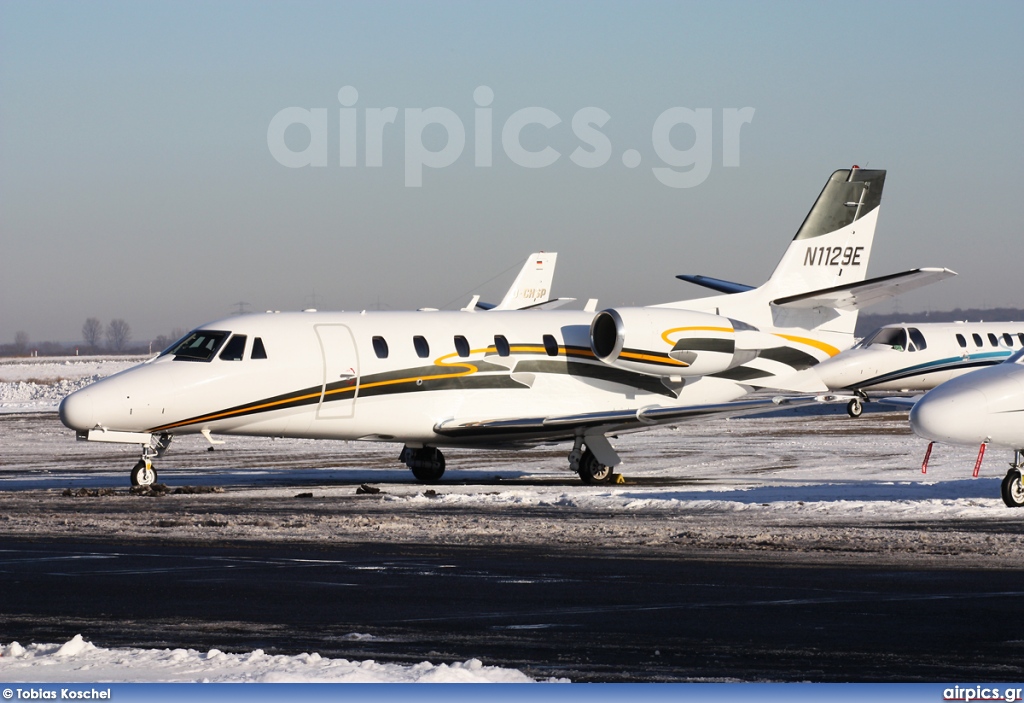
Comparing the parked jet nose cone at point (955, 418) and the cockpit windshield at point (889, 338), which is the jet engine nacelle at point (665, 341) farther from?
the cockpit windshield at point (889, 338)

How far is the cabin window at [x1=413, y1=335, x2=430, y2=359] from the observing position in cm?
2364

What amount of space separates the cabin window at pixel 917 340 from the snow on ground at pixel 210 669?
119 ft

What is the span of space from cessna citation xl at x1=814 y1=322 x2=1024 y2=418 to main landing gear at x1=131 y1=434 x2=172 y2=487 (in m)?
23.5

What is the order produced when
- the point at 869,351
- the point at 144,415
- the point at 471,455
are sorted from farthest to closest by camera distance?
the point at 869,351
the point at 471,455
the point at 144,415

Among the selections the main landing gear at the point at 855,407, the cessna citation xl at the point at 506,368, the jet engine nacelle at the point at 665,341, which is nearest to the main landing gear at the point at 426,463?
the cessna citation xl at the point at 506,368

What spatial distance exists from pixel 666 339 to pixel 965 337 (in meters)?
21.5

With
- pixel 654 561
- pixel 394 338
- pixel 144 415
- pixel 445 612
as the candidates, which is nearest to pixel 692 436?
pixel 394 338

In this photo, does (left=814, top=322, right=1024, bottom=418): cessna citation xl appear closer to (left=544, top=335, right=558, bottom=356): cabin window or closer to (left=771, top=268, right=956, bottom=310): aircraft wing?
(left=771, top=268, right=956, bottom=310): aircraft wing

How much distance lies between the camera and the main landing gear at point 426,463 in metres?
24.7

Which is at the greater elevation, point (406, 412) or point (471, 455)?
point (406, 412)

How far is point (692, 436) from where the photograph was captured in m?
36.9

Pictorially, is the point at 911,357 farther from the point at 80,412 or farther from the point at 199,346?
the point at 80,412

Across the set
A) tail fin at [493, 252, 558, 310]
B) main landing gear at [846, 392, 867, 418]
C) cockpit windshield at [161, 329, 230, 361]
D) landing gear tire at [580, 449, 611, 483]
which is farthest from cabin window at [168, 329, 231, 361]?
tail fin at [493, 252, 558, 310]

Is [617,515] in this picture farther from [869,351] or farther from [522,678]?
[869,351]
